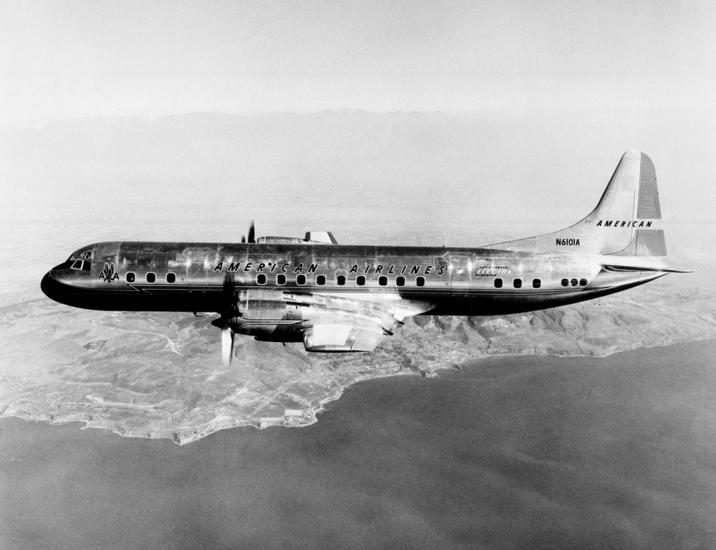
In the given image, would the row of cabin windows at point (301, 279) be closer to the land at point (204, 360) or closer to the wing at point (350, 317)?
the wing at point (350, 317)

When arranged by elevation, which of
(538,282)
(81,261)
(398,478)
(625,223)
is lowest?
(398,478)

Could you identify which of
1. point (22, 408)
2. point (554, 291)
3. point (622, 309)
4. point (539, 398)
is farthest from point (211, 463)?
point (622, 309)

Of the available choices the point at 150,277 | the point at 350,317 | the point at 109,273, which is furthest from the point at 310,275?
the point at 109,273

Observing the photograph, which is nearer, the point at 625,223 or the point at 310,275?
the point at 310,275

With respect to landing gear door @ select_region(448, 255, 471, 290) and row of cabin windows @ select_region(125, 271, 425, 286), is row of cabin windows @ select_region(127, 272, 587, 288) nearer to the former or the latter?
row of cabin windows @ select_region(125, 271, 425, 286)

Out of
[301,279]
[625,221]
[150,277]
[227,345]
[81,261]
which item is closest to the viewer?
[227,345]

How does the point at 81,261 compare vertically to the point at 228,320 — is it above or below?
above

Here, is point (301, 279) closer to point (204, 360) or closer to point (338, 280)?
point (338, 280)
